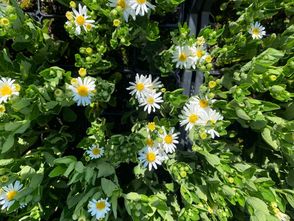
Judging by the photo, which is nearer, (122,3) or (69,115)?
(122,3)

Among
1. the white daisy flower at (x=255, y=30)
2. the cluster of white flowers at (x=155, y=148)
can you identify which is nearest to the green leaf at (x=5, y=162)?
the cluster of white flowers at (x=155, y=148)

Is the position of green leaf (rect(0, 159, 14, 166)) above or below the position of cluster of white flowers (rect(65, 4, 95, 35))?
below

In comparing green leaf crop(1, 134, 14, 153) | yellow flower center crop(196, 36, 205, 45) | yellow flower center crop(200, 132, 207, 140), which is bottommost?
green leaf crop(1, 134, 14, 153)

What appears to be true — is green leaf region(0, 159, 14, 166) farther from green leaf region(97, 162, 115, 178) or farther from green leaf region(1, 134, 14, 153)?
green leaf region(97, 162, 115, 178)

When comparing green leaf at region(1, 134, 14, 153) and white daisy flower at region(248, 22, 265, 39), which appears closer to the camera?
green leaf at region(1, 134, 14, 153)

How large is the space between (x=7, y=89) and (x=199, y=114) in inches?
24.1

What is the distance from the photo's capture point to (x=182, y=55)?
1.32 metres

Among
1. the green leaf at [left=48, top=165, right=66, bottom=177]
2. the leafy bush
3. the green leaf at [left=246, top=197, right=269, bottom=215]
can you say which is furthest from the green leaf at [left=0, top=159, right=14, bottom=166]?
the green leaf at [left=246, top=197, right=269, bottom=215]

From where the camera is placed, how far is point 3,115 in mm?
1244

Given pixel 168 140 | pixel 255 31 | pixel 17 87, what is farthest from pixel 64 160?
pixel 255 31

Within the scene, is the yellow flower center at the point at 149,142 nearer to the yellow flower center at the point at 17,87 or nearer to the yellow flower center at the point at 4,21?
the yellow flower center at the point at 17,87

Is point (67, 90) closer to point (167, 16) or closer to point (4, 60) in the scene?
→ point (4, 60)

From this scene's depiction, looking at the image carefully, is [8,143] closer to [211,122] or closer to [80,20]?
[80,20]

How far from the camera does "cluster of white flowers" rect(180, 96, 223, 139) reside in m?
1.30
